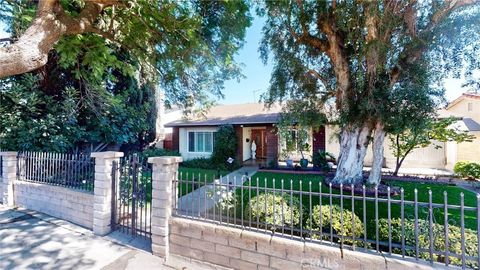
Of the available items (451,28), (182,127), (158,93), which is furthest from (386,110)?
(182,127)

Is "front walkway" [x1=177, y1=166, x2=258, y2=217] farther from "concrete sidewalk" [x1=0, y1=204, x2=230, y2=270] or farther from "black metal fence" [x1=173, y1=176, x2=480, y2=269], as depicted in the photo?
"concrete sidewalk" [x1=0, y1=204, x2=230, y2=270]

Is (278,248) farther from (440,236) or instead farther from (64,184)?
(64,184)

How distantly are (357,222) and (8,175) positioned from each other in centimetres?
902

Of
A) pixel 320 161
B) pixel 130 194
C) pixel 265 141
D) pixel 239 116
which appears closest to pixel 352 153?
pixel 320 161

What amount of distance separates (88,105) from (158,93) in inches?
235

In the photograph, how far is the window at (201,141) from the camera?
17.0m

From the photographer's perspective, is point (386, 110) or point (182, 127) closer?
point (386, 110)

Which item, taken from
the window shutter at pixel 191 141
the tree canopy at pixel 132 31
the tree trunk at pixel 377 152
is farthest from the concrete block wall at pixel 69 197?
the window shutter at pixel 191 141

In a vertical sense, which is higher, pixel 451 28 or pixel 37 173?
pixel 451 28

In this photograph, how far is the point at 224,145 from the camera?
48.2ft

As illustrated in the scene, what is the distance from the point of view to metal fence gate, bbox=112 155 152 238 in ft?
16.1

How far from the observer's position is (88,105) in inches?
356

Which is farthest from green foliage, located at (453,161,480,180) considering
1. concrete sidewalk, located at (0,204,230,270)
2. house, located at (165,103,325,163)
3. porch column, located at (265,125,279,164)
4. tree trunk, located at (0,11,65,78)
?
tree trunk, located at (0,11,65,78)

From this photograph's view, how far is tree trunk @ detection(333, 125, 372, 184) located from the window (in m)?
9.55
